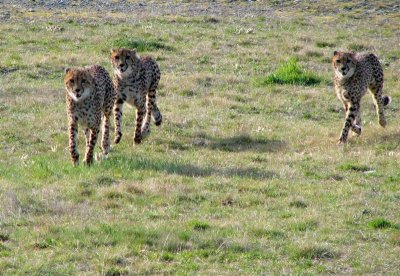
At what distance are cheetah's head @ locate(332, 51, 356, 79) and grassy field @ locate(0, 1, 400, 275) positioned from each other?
2.74ft

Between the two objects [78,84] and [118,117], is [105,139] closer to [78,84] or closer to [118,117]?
[118,117]

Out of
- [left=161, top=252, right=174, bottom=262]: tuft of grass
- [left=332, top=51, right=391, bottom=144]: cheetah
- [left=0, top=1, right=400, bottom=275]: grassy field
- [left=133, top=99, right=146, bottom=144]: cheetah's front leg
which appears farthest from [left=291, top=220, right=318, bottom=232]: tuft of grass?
[left=133, top=99, right=146, bottom=144]: cheetah's front leg

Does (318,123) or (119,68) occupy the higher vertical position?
(119,68)

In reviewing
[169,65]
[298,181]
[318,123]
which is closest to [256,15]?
[169,65]

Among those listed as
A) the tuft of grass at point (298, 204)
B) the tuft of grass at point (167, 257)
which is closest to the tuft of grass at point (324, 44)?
the tuft of grass at point (298, 204)

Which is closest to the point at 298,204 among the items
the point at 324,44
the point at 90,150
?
the point at 90,150

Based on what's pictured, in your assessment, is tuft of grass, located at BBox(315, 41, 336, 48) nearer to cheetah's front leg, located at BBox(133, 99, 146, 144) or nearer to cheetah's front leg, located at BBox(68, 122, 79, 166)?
cheetah's front leg, located at BBox(133, 99, 146, 144)

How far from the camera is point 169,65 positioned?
55.0 feet

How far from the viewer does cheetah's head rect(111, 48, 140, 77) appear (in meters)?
11.3

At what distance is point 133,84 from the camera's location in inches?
460

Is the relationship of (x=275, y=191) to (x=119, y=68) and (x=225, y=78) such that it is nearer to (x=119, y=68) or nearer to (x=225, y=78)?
(x=119, y=68)

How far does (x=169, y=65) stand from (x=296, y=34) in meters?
4.68

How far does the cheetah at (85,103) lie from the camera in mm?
9961

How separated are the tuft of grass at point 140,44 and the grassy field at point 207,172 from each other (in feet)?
0.14
